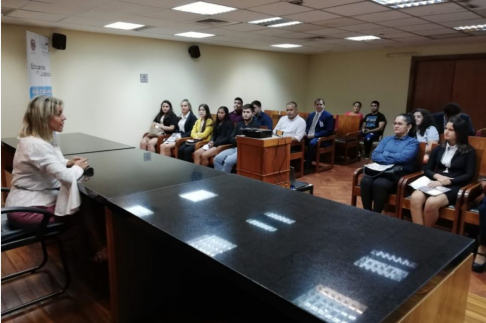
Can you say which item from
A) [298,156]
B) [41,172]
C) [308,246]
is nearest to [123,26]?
[298,156]

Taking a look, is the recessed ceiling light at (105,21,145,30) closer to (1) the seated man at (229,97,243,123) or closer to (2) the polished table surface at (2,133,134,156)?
(1) the seated man at (229,97,243,123)

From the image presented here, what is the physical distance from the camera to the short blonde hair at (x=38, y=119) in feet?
6.68

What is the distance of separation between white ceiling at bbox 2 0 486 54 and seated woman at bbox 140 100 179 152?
4.30ft

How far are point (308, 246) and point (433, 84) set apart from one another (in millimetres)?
7876

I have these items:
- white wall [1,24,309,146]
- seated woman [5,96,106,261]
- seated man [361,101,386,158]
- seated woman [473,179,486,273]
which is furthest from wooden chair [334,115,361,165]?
seated woman [5,96,106,261]

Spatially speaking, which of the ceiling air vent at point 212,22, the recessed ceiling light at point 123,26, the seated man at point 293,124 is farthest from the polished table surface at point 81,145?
the seated man at point 293,124

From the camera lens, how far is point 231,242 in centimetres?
120

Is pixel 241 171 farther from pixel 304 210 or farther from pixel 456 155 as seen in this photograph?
pixel 304 210

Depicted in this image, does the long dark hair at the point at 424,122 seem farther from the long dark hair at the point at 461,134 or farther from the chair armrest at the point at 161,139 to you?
the chair armrest at the point at 161,139

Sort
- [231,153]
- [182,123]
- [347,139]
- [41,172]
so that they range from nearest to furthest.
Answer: [41,172] < [231,153] < [182,123] < [347,139]

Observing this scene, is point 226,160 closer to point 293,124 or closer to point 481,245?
point 293,124

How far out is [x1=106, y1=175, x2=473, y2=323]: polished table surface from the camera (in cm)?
89

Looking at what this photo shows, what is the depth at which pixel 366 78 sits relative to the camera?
28.5ft

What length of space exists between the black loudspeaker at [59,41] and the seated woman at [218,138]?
8.80ft
